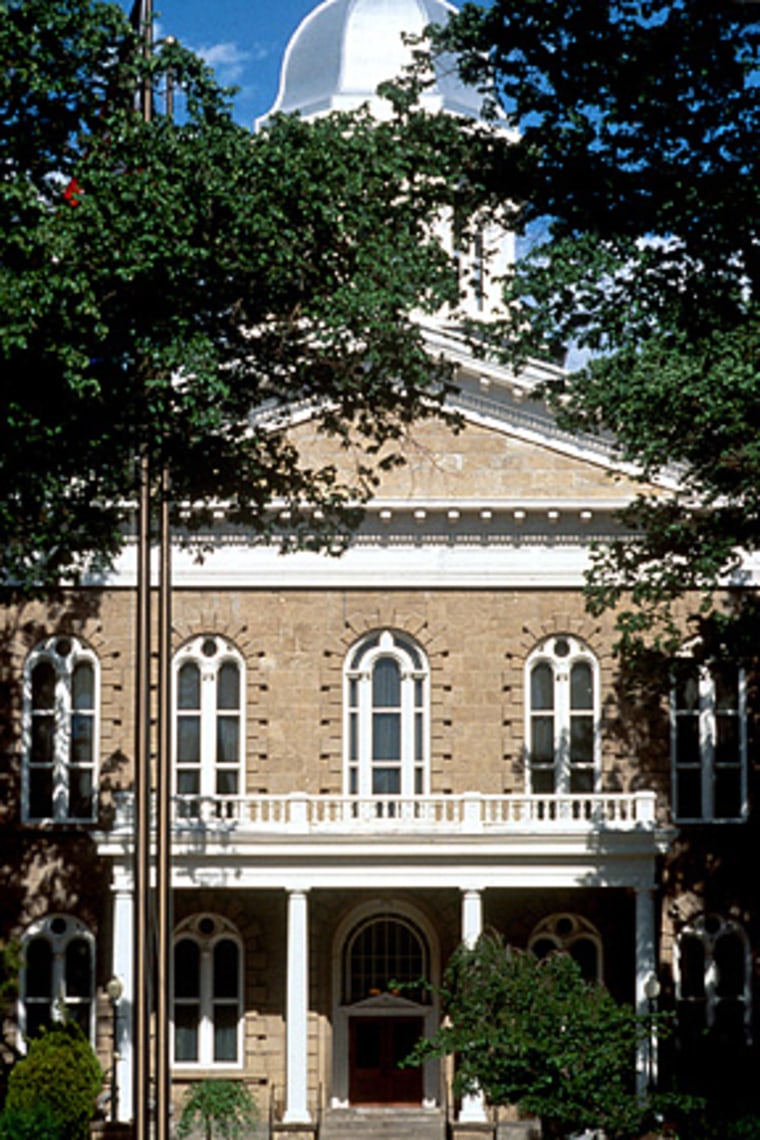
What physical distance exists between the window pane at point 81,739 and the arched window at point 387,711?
424cm

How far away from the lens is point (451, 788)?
3741cm

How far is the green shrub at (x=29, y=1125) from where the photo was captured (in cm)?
3156

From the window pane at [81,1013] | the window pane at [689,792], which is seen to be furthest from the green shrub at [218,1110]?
the window pane at [689,792]

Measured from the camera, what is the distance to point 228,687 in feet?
124

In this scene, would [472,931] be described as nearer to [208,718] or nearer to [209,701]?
[208,718]

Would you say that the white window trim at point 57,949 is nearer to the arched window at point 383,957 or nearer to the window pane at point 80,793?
the window pane at point 80,793

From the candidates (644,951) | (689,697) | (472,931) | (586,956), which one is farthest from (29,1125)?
(689,697)

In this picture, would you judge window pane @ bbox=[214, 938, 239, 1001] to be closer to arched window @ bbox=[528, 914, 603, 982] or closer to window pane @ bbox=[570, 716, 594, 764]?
arched window @ bbox=[528, 914, 603, 982]

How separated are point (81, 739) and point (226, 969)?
4449 millimetres

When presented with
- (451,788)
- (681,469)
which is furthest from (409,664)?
(681,469)

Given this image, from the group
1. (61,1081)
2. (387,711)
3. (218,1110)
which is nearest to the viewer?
(218,1110)

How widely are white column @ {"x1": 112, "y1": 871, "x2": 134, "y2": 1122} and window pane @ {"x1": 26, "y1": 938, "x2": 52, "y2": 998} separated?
2.01 metres

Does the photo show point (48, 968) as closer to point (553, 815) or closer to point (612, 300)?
point (553, 815)

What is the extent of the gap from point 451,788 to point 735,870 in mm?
4788
